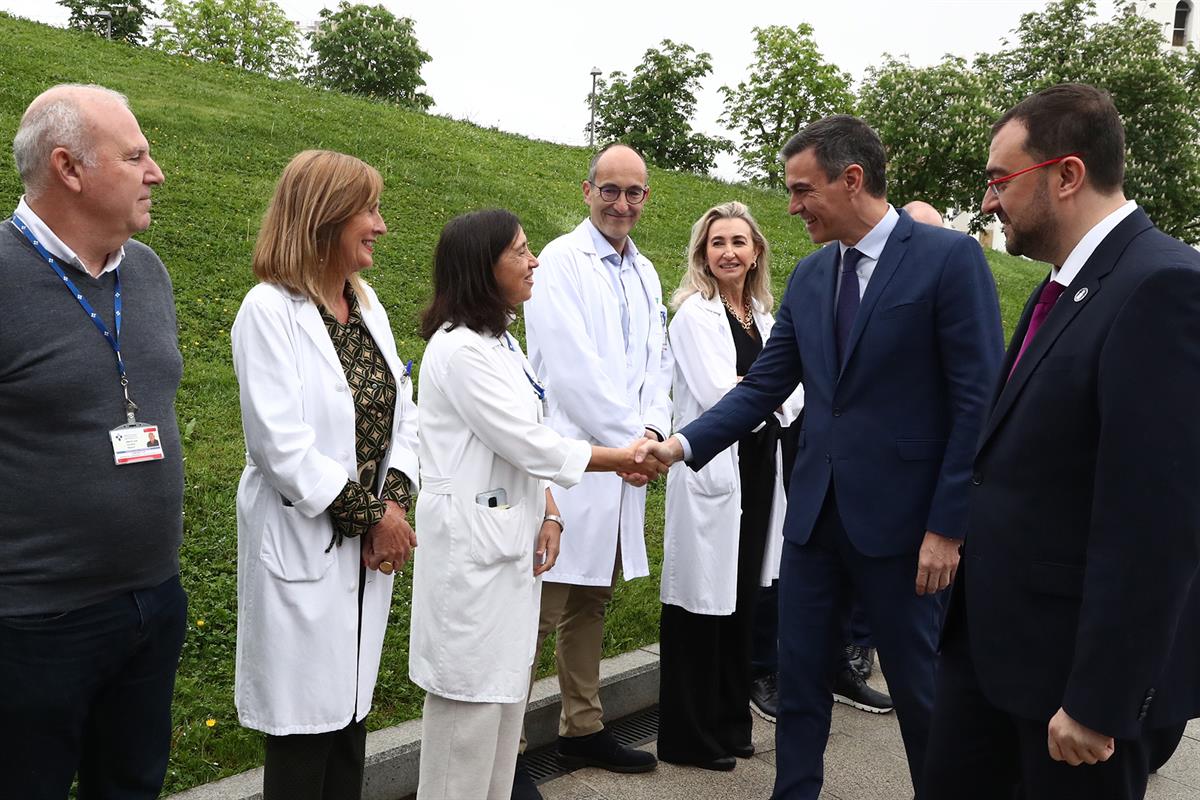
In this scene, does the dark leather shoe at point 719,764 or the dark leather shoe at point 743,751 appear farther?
the dark leather shoe at point 743,751

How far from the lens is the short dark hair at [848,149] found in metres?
3.75

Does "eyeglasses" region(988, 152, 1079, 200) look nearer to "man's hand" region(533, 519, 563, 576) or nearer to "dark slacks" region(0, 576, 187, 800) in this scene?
"man's hand" region(533, 519, 563, 576)

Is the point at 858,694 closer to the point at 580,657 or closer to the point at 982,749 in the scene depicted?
the point at 580,657

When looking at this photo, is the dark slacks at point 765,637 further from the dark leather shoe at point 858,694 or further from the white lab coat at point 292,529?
the white lab coat at point 292,529

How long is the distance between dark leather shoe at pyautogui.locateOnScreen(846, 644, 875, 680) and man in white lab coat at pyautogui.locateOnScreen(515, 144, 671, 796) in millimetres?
1653

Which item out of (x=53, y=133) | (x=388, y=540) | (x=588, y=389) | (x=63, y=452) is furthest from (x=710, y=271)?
(x=63, y=452)

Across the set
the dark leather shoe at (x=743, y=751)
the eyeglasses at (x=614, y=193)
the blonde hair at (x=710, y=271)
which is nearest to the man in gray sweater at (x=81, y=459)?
the eyeglasses at (x=614, y=193)

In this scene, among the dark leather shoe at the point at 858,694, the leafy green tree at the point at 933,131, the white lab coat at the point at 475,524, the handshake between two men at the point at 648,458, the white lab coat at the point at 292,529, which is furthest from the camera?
the leafy green tree at the point at 933,131

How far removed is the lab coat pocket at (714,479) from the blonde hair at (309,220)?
2.04 metres

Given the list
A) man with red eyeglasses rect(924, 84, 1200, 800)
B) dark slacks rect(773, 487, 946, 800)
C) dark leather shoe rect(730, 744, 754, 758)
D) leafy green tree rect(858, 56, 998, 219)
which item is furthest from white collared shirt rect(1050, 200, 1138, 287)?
leafy green tree rect(858, 56, 998, 219)

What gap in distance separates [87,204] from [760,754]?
364cm

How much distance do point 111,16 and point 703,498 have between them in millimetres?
54842

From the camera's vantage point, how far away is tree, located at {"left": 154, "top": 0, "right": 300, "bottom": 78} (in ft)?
203

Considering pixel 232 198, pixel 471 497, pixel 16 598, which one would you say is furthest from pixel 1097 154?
pixel 232 198
